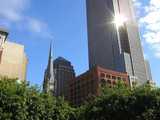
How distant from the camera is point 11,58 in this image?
70.9 meters

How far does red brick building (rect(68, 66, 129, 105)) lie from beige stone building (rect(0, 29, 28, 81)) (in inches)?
2590

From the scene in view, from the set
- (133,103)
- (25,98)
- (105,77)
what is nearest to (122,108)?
(133,103)

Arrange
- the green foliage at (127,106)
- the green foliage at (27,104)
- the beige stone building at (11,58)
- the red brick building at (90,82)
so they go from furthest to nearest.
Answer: the red brick building at (90,82)
the beige stone building at (11,58)
the green foliage at (127,106)
the green foliage at (27,104)

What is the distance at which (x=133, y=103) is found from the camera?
32531mm

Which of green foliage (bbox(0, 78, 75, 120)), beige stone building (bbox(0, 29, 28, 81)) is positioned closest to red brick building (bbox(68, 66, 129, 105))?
beige stone building (bbox(0, 29, 28, 81))

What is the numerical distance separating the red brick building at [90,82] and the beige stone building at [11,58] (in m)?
65.8

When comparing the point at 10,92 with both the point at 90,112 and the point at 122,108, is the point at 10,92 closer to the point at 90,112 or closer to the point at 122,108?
the point at 90,112

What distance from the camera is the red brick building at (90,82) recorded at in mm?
138875

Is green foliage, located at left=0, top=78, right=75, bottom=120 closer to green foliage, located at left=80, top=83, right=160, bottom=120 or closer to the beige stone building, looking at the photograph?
green foliage, located at left=80, top=83, right=160, bottom=120

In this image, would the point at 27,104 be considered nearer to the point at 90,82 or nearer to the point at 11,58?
the point at 11,58

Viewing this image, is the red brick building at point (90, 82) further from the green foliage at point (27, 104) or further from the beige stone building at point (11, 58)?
the green foliage at point (27, 104)

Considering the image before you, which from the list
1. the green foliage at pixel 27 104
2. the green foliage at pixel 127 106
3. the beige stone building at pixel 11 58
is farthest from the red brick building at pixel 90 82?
the green foliage at pixel 27 104

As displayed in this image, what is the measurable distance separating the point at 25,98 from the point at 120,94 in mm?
10982

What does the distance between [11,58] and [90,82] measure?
244ft
